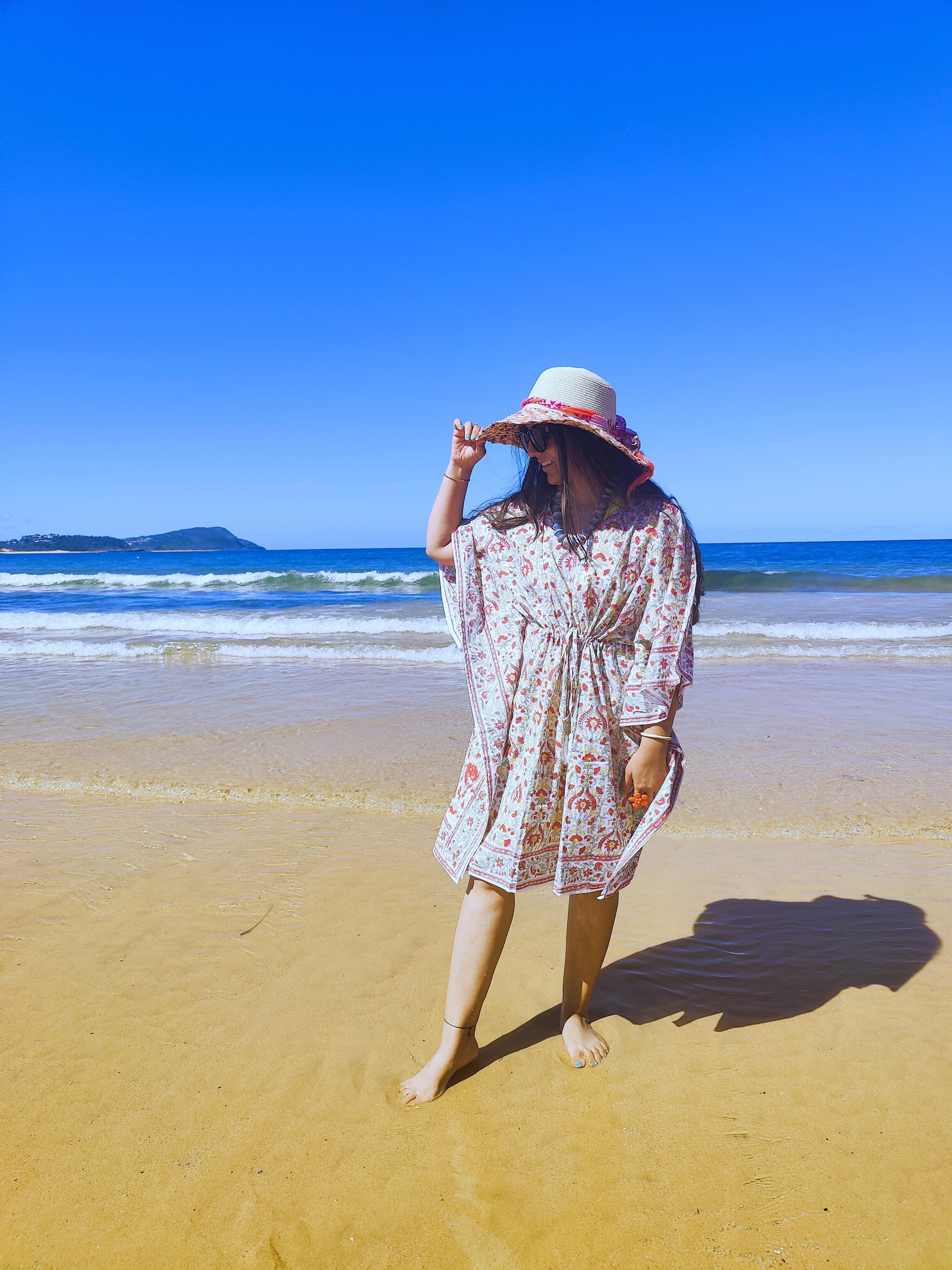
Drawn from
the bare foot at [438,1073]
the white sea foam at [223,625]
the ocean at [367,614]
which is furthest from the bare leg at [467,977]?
the white sea foam at [223,625]

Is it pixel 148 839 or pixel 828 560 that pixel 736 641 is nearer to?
pixel 148 839

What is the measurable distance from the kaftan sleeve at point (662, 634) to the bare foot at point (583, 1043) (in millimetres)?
1010

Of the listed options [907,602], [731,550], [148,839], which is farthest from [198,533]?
[148,839]

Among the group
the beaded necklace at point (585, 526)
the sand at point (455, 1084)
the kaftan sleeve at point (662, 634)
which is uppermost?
the beaded necklace at point (585, 526)

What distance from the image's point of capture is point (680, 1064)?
213 centimetres

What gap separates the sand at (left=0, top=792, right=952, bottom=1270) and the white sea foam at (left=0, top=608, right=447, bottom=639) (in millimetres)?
9767

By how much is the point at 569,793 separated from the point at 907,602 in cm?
1965

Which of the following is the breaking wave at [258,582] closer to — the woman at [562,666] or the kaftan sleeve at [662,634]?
the woman at [562,666]

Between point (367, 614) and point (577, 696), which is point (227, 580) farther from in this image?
point (577, 696)

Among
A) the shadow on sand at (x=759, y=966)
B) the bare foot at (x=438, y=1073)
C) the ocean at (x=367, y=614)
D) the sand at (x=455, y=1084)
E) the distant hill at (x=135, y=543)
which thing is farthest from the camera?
the distant hill at (x=135, y=543)

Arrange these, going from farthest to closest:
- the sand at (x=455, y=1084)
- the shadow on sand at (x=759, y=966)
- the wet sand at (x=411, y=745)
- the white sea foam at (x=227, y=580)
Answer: the white sea foam at (x=227, y=580) → the wet sand at (x=411, y=745) → the shadow on sand at (x=759, y=966) → the sand at (x=455, y=1084)

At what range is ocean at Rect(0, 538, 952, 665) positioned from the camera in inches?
406

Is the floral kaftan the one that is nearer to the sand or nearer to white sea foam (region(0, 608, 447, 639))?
the sand

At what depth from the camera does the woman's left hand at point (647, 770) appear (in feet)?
6.25
